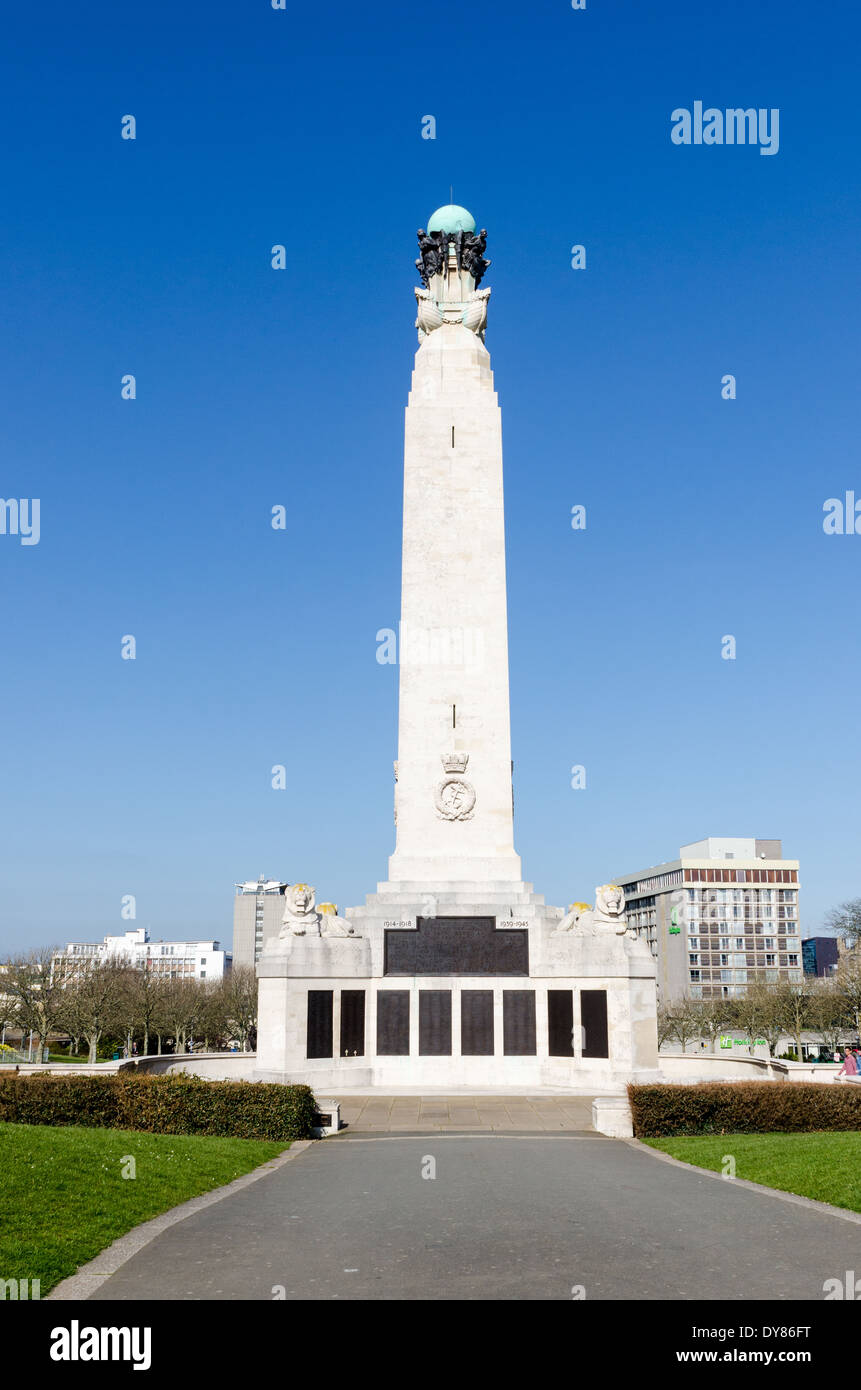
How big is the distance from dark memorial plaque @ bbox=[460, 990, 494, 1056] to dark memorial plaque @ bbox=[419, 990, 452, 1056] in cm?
43

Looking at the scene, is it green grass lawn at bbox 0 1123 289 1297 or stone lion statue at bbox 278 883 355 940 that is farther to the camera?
stone lion statue at bbox 278 883 355 940

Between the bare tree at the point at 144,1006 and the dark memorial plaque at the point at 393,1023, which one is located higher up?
the dark memorial plaque at the point at 393,1023

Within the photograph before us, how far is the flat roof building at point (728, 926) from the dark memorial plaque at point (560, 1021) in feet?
362

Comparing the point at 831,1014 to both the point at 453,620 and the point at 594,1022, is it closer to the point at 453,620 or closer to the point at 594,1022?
the point at 594,1022

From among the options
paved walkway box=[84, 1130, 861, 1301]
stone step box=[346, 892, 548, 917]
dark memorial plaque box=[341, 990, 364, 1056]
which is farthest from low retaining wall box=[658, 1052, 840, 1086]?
paved walkway box=[84, 1130, 861, 1301]

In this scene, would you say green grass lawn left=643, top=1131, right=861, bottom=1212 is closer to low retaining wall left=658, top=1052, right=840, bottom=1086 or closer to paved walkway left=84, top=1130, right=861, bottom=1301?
paved walkway left=84, top=1130, right=861, bottom=1301

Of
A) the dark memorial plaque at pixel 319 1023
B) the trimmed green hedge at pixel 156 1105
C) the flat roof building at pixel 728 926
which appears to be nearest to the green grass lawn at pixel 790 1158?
the trimmed green hedge at pixel 156 1105

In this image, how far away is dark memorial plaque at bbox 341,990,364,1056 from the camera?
34406mm

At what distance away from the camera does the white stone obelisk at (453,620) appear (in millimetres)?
38219

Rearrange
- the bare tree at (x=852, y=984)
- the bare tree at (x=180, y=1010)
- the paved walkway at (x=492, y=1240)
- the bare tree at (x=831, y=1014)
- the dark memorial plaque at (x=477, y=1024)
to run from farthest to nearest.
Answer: the bare tree at (x=831, y=1014) → the bare tree at (x=180, y=1010) → the bare tree at (x=852, y=984) → the dark memorial plaque at (x=477, y=1024) → the paved walkway at (x=492, y=1240)

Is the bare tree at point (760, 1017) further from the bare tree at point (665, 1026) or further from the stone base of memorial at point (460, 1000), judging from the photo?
the stone base of memorial at point (460, 1000)

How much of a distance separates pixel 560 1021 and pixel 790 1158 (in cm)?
1622

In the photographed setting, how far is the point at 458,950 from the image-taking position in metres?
35.4
